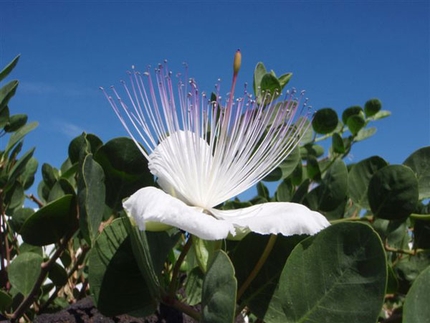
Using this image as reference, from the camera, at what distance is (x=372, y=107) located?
1871 millimetres

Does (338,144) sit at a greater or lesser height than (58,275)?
greater

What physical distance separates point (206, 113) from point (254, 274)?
296mm

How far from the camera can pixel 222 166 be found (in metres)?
0.99

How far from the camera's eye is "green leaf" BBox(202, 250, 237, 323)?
0.67 m

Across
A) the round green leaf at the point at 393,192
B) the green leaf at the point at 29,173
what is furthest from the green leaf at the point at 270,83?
the green leaf at the point at 29,173

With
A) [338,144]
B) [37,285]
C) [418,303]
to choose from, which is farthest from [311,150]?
[418,303]

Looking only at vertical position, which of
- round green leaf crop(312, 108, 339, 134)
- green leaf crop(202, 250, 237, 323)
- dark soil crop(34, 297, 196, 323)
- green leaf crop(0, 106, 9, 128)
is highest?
A: green leaf crop(0, 106, 9, 128)

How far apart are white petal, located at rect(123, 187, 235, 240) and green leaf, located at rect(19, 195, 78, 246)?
221mm

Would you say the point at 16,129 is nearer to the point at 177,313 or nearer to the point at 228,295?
the point at 177,313

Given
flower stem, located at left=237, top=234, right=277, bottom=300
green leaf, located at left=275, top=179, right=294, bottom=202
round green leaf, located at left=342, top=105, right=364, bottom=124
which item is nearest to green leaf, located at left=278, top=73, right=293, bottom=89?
green leaf, located at left=275, top=179, right=294, bottom=202

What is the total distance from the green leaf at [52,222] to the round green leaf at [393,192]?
1.88 ft

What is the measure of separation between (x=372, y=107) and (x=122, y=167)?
1088mm

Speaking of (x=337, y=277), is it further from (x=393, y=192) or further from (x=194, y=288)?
(x=393, y=192)

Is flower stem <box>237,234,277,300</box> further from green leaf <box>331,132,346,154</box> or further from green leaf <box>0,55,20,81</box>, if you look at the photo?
green leaf <box>331,132,346,154</box>
